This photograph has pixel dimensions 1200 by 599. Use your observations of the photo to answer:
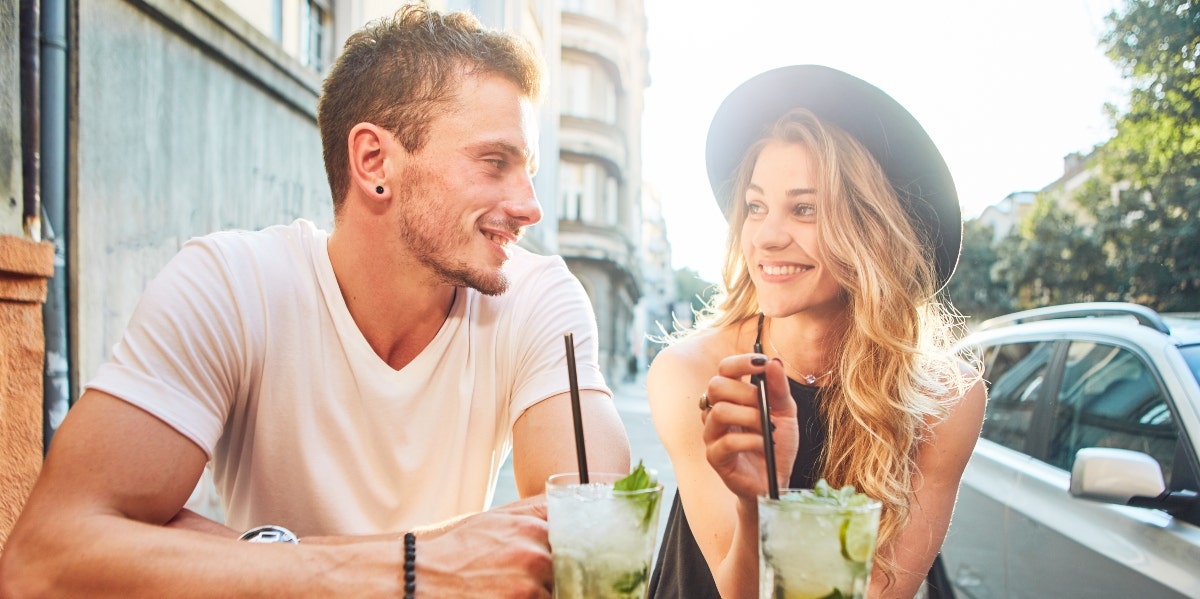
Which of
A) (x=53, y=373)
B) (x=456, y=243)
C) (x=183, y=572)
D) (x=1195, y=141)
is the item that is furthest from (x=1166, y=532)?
(x=1195, y=141)

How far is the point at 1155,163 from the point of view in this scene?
14289 millimetres

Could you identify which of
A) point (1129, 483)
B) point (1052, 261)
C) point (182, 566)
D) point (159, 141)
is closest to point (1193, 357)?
point (1129, 483)

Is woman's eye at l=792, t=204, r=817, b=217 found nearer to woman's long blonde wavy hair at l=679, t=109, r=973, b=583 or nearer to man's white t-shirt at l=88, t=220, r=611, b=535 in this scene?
woman's long blonde wavy hair at l=679, t=109, r=973, b=583

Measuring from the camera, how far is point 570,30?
22984 mm

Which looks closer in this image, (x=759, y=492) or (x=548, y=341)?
(x=759, y=492)

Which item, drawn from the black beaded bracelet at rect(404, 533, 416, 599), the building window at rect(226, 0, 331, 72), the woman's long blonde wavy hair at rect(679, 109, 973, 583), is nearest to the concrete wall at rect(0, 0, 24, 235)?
the building window at rect(226, 0, 331, 72)

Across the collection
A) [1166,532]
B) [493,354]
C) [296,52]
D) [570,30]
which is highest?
[570,30]

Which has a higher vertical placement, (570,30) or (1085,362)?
(570,30)

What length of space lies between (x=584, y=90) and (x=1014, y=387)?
823 inches

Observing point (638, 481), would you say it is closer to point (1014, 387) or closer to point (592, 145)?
point (1014, 387)

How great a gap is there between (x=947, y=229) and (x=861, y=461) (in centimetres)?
69

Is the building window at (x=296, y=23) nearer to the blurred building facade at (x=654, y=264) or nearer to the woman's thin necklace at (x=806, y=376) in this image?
the woman's thin necklace at (x=806, y=376)

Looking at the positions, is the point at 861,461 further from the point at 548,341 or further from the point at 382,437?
the point at 382,437

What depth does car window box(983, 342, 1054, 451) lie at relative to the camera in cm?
364
